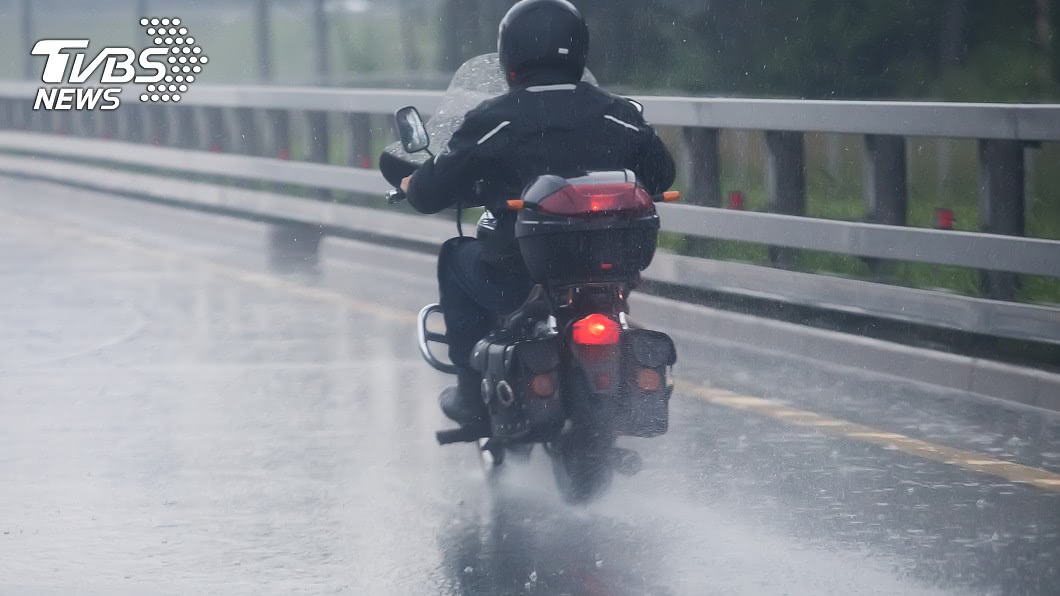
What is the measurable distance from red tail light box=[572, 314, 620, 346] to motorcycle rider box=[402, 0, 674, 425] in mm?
484

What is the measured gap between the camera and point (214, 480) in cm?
753

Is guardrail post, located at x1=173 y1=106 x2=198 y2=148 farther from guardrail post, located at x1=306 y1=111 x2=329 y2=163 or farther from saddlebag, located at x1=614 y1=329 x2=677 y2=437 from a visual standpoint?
saddlebag, located at x1=614 y1=329 x2=677 y2=437

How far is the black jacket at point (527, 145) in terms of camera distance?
663 cm

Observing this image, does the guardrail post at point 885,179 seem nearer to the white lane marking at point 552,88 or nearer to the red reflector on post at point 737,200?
the red reflector on post at point 737,200

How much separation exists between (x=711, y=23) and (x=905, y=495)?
17.4 m

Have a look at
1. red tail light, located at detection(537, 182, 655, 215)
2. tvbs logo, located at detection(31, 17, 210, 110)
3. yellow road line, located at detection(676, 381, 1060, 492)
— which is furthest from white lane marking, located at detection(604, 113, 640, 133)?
tvbs logo, located at detection(31, 17, 210, 110)

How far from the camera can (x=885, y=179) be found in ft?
33.2

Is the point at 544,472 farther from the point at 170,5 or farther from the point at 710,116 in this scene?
the point at 170,5

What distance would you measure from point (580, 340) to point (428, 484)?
1260mm

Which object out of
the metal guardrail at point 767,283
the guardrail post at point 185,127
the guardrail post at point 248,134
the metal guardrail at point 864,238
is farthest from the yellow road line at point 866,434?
the guardrail post at point 185,127

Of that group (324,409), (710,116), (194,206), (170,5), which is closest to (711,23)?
(194,206)

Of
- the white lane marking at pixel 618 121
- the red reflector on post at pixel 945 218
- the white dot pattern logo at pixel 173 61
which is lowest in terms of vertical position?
the white dot pattern logo at pixel 173 61

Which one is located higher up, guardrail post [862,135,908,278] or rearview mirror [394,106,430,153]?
rearview mirror [394,106,430,153]

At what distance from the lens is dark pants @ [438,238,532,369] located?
22.7ft
